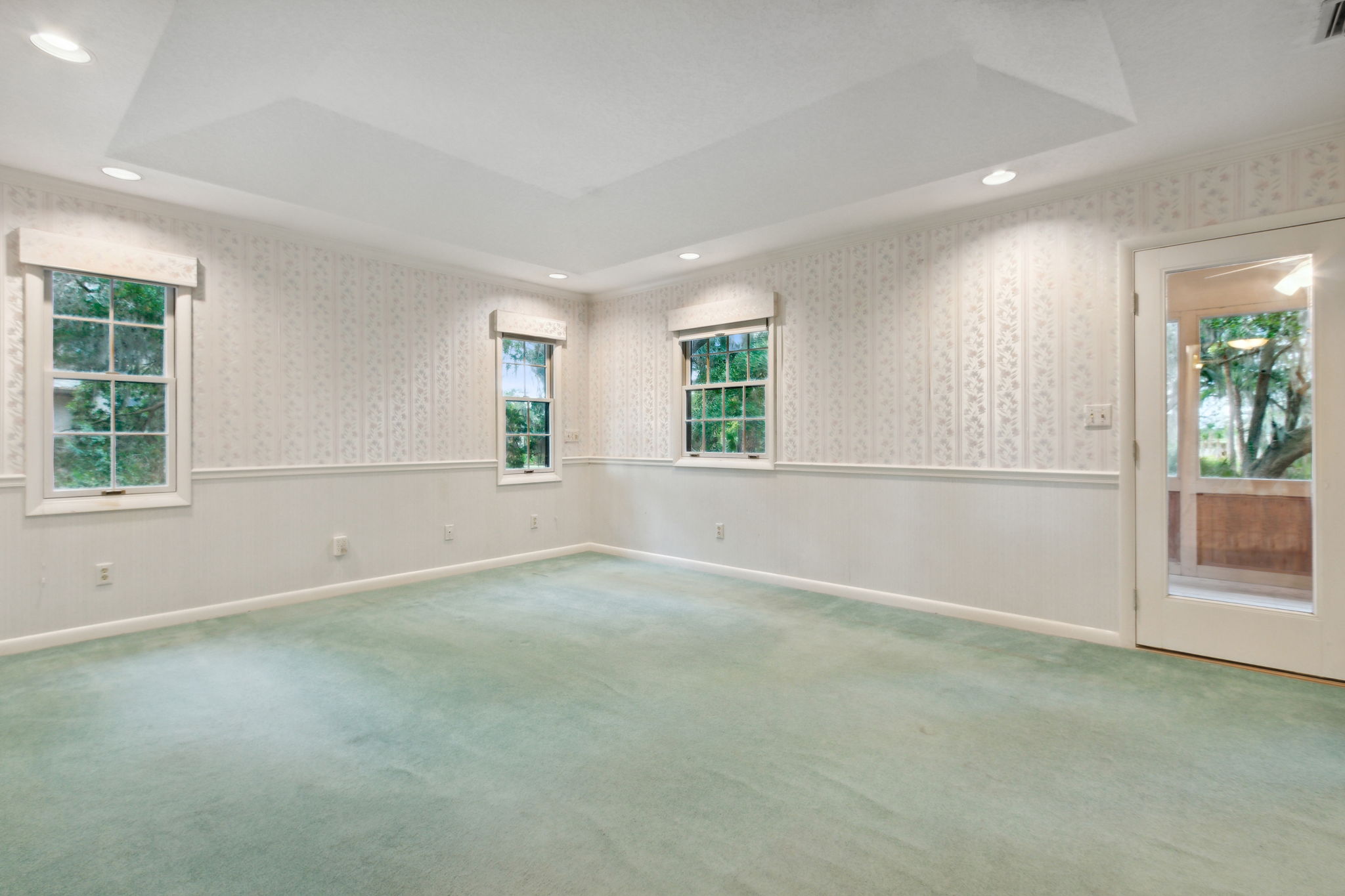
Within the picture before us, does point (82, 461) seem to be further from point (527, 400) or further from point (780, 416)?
point (780, 416)

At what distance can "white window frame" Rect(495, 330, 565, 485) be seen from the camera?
5.41 m

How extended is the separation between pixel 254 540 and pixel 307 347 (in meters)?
1.27

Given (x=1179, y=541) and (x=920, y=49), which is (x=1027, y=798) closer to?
(x=1179, y=541)

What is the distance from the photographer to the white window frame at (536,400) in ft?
17.7

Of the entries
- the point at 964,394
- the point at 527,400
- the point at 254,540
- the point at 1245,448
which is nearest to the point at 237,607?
the point at 254,540

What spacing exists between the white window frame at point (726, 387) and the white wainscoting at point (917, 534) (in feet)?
0.27

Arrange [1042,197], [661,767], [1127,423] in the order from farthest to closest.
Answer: [1042,197] → [1127,423] → [661,767]

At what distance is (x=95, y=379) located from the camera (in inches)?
140

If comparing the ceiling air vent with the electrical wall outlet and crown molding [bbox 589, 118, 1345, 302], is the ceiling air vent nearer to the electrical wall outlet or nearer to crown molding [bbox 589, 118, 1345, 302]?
crown molding [bbox 589, 118, 1345, 302]

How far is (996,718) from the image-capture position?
249cm

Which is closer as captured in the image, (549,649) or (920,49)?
(920,49)

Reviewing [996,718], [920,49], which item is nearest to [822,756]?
[996,718]

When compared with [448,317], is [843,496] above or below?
below

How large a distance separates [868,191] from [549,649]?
117 inches
